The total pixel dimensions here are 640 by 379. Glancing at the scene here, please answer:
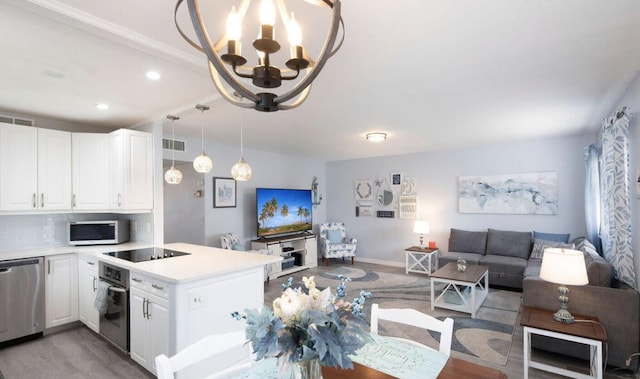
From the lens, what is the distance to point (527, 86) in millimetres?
2809

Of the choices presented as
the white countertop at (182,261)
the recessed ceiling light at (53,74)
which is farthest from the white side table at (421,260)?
the recessed ceiling light at (53,74)

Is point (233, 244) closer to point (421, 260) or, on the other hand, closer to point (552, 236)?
point (421, 260)

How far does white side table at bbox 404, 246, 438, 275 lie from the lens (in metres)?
5.83

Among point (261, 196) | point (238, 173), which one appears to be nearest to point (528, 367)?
point (238, 173)

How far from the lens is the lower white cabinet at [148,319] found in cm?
232

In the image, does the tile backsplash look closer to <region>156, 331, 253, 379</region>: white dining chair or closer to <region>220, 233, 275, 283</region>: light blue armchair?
<region>220, 233, 275, 283</region>: light blue armchair

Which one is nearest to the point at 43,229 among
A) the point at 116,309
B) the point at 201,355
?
the point at 116,309

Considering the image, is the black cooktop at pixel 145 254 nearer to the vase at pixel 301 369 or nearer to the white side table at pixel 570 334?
the vase at pixel 301 369

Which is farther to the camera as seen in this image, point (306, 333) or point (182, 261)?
point (182, 261)

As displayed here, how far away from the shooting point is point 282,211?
20.7 ft

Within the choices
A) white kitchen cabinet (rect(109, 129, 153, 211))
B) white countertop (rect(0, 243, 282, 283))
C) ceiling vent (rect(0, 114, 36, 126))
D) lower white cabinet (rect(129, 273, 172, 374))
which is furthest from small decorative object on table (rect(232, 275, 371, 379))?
ceiling vent (rect(0, 114, 36, 126))

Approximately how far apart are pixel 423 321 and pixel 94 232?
3.95 meters

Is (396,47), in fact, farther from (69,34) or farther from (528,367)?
(528,367)

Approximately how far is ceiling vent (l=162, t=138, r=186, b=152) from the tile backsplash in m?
1.22
